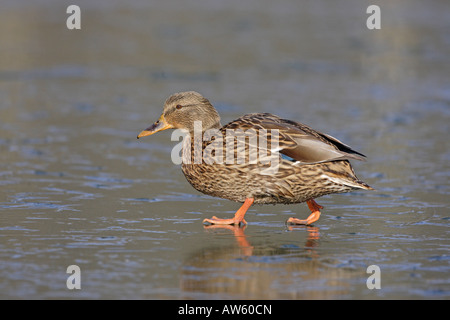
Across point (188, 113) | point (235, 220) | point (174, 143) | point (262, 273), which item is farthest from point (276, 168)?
point (174, 143)

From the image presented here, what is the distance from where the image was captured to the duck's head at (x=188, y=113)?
6.49 meters

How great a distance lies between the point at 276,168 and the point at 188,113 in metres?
1.05

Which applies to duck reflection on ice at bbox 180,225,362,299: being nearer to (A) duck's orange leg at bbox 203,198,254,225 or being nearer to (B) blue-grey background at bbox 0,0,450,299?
(B) blue-grey background at bbox 0,0,450,299

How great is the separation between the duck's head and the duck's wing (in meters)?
0.36

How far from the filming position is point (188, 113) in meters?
6.51

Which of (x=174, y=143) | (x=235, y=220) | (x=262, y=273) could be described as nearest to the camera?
(x=262, y=273)

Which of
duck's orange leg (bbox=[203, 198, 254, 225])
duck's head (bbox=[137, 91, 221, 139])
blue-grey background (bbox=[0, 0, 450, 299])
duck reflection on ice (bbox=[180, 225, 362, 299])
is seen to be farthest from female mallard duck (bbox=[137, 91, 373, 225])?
duck reflection on ice (bbox=[180, 225, 362, 299])

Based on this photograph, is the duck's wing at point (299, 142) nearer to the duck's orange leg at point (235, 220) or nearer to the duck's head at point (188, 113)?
the duck's head at point (188, 113)

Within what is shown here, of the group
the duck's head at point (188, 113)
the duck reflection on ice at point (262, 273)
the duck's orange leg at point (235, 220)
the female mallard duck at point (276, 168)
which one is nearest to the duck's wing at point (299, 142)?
the female mallard duck at point (276, 168)

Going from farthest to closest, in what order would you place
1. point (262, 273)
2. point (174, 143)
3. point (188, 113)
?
point (174, 143) → point (188, 113) → point (262, 273)

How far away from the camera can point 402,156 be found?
813 centimetres

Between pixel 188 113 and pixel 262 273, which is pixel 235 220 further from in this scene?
pixel 262 273

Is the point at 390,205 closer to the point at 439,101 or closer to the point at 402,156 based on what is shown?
the point at 402,156
